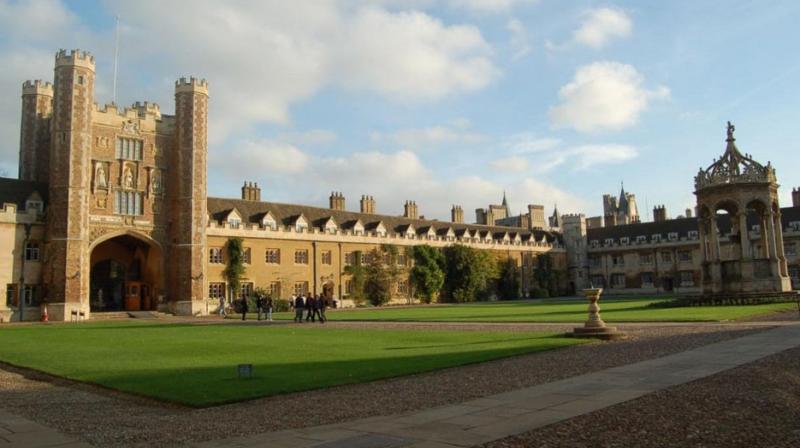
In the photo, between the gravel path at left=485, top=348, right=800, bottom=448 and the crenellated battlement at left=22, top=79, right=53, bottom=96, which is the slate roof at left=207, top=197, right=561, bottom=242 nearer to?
the crenellated battlement at left=22, top=79, right=53, bottom=96

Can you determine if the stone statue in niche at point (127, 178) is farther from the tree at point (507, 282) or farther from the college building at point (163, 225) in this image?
the tree at point (507, 282)

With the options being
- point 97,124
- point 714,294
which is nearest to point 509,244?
point 714,294

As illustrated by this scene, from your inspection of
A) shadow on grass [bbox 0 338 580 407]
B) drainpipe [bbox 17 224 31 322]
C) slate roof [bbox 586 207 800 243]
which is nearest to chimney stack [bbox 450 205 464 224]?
slate roof [bbox 586 207 800 243]

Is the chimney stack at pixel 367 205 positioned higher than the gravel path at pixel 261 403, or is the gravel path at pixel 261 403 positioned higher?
the chimney stack at pixel 367 205

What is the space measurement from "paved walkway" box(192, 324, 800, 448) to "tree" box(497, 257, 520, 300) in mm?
54386

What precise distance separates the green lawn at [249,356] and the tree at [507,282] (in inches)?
1801

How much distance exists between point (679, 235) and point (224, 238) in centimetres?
4972

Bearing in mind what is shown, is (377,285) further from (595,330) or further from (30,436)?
(30,436)

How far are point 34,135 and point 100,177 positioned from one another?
799 cm

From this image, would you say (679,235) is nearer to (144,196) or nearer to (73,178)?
(144,196)

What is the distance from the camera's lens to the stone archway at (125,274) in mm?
43531

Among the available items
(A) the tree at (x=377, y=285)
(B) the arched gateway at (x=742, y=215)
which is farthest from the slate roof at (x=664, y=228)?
(A) the tree at (x=377, y=285)

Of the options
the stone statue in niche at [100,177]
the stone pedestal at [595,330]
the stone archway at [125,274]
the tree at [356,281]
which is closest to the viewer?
the stone pedestal at [595,330]

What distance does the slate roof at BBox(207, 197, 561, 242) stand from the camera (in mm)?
48406
